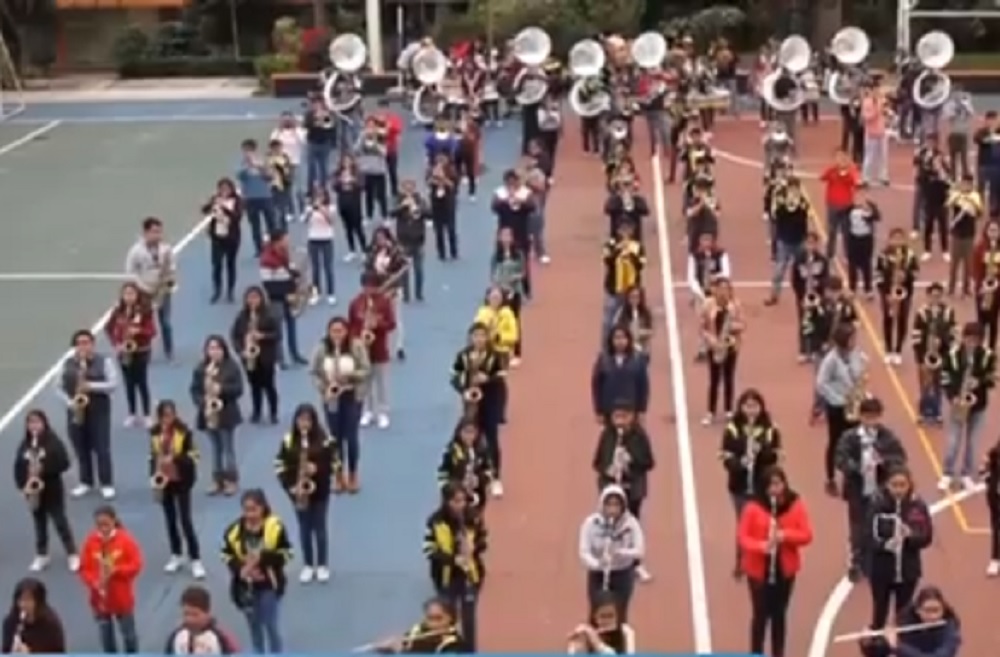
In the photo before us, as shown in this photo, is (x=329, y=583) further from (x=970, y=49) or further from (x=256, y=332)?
(x=970, y=49)

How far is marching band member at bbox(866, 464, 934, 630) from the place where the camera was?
12984 mm

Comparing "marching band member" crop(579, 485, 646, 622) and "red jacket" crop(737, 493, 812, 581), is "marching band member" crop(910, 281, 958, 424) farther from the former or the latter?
"marching band member" crop(579, 485, 646, 622)

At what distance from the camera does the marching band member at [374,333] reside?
18.6m

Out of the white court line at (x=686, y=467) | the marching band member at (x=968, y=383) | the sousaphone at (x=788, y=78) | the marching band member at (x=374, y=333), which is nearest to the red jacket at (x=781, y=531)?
the white court line at (x=686, y=467)

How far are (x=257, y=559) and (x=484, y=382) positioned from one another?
13.5 ft

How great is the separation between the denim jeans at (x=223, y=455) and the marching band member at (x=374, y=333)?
1495 mm

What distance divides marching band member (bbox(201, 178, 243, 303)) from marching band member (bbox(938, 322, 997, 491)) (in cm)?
924

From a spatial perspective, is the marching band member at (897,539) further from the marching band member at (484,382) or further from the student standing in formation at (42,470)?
the student standing in formation at (42,470)

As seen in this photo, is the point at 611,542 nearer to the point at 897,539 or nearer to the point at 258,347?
the point at 897,539

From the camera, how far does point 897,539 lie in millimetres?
13055

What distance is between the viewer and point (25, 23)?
1969 inches

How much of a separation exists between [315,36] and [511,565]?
29054 mm

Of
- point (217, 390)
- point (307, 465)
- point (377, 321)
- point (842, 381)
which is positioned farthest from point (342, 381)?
point (842, 381)

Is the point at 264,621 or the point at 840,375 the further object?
the point at 840,375
